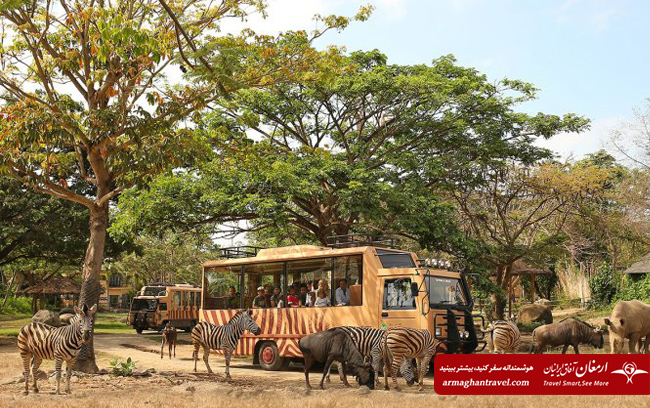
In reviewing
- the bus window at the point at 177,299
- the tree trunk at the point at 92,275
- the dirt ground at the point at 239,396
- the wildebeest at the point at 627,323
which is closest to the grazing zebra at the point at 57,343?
the dirt ground at the point at 239,396

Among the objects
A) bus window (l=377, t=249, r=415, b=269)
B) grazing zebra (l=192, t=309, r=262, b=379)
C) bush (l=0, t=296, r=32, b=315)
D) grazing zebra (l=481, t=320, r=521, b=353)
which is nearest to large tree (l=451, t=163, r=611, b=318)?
grazing zebra (l=481, t=320, r=521, b=353)

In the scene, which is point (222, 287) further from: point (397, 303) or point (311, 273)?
point (397, 303)

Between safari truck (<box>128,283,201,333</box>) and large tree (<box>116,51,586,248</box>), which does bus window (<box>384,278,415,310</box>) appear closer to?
large tree (<box>116,51,586,248</box>)

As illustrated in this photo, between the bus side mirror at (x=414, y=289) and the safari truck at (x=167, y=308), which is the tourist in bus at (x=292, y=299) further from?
the safari truck at (x=167, y=308)

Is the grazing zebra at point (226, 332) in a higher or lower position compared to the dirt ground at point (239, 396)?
higher

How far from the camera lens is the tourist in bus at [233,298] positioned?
1867 cm

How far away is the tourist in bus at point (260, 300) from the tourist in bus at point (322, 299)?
1.82 m

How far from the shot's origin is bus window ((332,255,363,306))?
639 inches

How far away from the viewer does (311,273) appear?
1720cm

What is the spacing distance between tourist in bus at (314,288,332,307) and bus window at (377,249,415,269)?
1722 millimetres

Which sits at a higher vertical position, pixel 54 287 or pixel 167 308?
pixel 54 287

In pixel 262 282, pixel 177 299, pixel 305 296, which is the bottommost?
pixel 177 299

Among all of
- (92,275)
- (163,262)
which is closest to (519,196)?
(92,275)

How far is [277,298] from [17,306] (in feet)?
157
